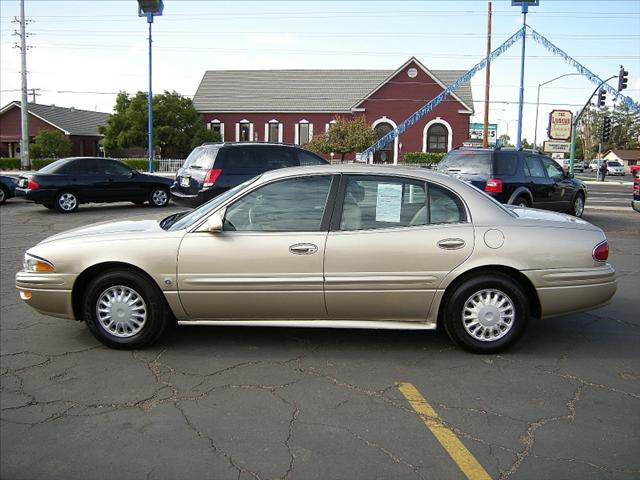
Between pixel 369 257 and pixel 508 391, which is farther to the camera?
pixel 369 257

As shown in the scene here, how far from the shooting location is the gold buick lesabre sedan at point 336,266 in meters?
4.73

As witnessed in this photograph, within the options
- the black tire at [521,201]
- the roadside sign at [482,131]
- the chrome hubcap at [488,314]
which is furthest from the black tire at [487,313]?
the roadside sign at [482,131]

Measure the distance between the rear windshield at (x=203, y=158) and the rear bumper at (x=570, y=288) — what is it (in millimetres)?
8883

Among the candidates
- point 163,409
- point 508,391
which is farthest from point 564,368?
point 163,409

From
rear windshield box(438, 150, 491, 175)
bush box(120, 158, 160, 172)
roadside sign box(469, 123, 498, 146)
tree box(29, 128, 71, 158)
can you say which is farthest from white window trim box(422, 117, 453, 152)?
rear windshield box(438, 150, 491, 175)

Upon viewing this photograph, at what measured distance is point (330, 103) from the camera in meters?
49.9

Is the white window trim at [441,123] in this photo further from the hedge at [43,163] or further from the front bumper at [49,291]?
the front bumper at [49,291]

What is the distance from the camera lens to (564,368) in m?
4.69

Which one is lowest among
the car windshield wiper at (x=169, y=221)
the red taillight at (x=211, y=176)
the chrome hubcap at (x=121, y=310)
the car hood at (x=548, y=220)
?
the chrome hubcap at (x=121, y=310)

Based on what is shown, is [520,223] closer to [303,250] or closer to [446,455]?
[303,250]

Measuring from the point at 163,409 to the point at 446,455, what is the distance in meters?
1.82

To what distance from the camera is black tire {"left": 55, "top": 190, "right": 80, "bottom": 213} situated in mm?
→ 15266

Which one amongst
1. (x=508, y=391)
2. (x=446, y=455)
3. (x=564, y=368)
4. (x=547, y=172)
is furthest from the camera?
(x=547, y=172)

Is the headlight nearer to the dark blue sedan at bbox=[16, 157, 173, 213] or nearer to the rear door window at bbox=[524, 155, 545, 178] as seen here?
the rear door window at bbox=[524, 155, 545, 178]
